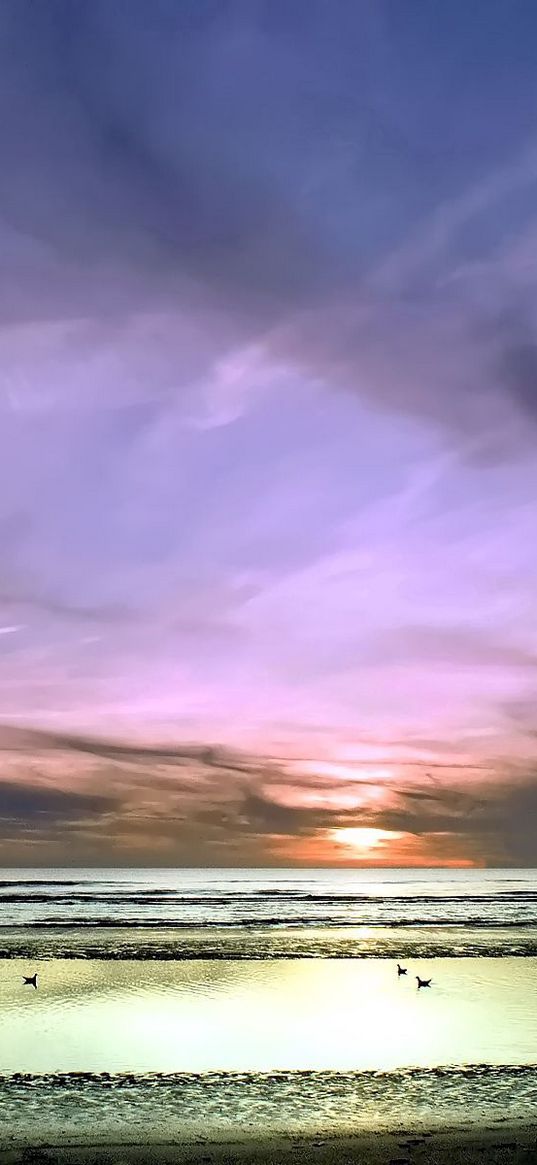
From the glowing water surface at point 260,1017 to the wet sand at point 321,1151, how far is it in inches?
243

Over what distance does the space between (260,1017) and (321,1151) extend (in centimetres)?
1504

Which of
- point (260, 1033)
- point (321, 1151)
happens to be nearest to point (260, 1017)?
point (260, 1033)

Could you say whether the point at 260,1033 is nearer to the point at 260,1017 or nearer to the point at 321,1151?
the point at 260,1017

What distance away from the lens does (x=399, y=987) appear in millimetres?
36531

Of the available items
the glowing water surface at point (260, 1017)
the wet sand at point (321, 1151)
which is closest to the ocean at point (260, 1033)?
the glowing water surface at point (260, 1017)

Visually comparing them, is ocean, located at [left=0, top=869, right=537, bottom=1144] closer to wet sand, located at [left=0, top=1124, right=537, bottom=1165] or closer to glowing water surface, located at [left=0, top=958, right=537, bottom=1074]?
glowing water surface, located at [left=0, top=958, right=537, bottom=1074]

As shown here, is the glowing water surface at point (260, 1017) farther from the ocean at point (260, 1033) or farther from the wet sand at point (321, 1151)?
the wet sand at point (321, 1151)

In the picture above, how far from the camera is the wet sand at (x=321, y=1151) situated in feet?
46.4

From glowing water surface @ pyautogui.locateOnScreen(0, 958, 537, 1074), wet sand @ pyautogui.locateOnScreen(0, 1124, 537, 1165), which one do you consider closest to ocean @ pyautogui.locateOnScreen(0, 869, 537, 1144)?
glowing water surface @ pyautogui.locateOnScreen(0, 958, 537, 1074)

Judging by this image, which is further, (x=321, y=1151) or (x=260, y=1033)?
(x=260, y=1033)

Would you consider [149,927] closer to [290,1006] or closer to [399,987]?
[399,987]

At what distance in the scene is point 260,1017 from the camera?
94.9 feet

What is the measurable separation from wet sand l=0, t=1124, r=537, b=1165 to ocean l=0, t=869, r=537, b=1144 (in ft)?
2.59

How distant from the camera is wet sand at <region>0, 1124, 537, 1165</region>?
14.1 m
